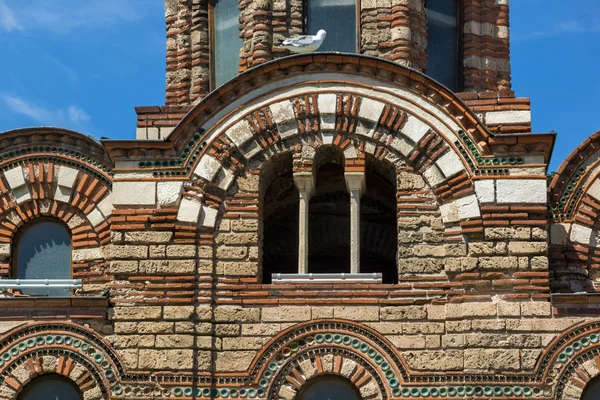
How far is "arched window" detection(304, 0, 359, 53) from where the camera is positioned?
2217 centimetres

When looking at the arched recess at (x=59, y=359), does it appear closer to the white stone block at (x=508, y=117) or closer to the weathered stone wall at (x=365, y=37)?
the weathered stone wall at (x=365, y=37)

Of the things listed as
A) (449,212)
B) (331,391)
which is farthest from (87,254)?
(449,212)

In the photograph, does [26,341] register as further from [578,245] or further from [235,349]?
[578,245]

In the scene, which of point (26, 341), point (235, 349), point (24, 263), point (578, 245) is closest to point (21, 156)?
point (24, 263)

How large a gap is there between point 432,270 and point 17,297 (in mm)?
5233

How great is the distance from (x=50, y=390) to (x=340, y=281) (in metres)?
3.84

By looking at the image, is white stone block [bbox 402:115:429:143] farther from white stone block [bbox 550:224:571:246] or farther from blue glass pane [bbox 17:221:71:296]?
blue glass pane [bbox 17:221:71:296]

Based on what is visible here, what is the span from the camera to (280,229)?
2297 centimetres

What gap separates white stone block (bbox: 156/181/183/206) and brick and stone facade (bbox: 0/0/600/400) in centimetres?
2

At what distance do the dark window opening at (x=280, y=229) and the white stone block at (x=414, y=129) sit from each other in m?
2.22

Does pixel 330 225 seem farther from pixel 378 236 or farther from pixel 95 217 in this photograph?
pixel 95 217

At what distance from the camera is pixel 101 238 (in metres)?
21.2

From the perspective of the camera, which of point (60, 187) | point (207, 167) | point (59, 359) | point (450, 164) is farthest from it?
point (60, 187)

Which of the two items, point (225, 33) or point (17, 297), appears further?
point (225, 33)
